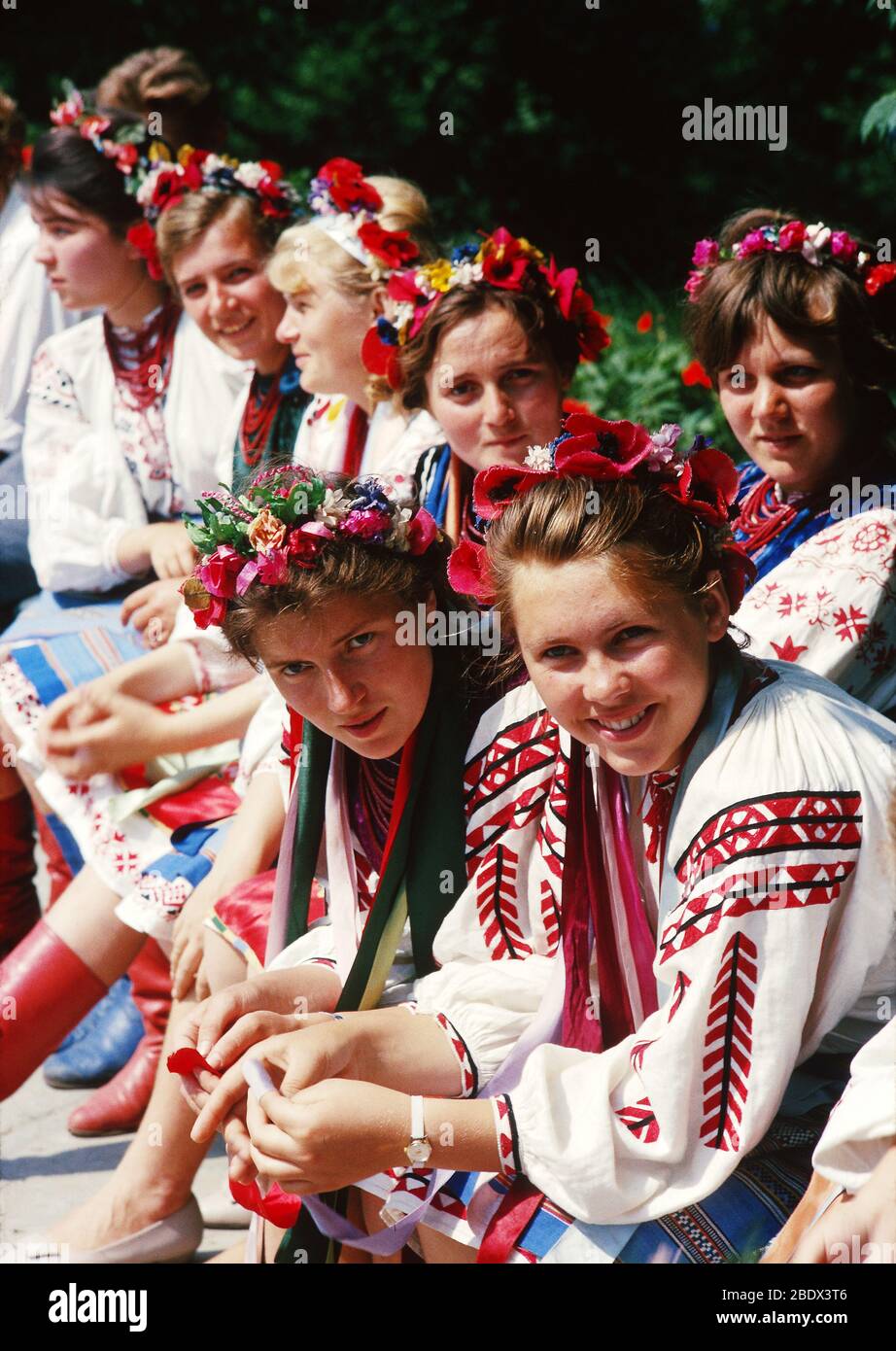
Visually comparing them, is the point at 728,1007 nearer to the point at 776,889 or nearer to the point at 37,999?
the point at 776,889

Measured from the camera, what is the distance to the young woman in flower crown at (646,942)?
2092 mm

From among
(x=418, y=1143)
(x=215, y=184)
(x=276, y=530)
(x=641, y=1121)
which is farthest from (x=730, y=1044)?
(x=215, y=184)

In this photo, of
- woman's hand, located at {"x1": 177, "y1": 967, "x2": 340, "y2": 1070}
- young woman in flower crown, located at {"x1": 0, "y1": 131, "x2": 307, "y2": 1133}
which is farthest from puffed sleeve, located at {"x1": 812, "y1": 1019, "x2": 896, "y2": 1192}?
young woman in flower crown, located at {"x1": 0, "y1": 131, "x2": 307, "y2": 1133}

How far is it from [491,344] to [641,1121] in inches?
71.2

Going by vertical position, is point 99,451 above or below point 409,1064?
above

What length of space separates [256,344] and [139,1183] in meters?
2.23

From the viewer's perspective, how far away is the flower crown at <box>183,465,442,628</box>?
2555mm

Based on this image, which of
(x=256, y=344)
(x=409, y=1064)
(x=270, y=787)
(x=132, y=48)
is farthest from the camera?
(x=132, y=48)

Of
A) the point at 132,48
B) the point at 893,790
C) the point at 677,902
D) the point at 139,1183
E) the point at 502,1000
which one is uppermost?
the point at 132,48

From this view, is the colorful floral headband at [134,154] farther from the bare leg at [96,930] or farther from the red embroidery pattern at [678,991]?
the red embroidery pattern at [678,991]

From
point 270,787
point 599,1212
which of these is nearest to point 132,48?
point 270,787

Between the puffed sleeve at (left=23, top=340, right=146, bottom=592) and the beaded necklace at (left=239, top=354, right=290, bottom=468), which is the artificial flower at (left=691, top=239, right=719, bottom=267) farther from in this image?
the puffed sleeve at (left=23, top=340, right=146, bottom=592)
